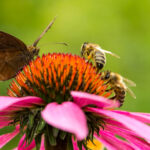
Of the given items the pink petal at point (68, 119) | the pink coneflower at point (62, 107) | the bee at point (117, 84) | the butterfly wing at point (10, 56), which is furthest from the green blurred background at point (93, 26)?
the pink petal at point (68, 119)

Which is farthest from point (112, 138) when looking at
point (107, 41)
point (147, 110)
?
point (107, 41)

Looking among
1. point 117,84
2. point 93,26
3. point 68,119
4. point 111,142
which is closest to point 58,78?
point 117,84

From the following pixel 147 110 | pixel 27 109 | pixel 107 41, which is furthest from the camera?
pixel 107 41

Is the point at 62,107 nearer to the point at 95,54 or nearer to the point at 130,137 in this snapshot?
the point at 130,137

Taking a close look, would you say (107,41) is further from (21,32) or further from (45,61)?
(45,61)

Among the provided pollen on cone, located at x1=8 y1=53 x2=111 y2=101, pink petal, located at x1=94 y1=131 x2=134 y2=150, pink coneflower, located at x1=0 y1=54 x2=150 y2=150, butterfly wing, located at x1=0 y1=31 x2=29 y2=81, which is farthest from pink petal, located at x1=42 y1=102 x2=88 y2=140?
butterfly wing, located at x1=0 y1=31 x2=29 y2=81

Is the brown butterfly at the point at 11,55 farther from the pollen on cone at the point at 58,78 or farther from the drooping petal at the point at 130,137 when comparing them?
the drooping petal at the point at 130,137

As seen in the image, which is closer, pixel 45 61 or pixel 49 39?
pixel 45 61

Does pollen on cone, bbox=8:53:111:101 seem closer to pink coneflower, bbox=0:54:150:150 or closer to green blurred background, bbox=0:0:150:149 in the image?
pink coneflower, bbox=0:54:150:150
